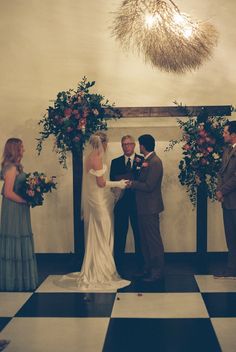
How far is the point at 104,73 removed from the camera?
7.85 meters

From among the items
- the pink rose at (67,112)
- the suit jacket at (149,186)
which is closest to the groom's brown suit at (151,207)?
the suit jacket at (149,186)

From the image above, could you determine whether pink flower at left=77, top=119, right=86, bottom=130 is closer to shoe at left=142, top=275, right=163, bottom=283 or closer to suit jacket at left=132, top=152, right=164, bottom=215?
suit jacket at left=132, top=152, right=164, bottom=215

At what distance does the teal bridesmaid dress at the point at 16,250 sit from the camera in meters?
6.39

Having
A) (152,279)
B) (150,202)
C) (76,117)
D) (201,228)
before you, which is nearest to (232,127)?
(150,202)

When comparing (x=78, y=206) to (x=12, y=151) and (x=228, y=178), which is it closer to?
(x=12, y=151)

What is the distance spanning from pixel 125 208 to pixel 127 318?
2180mm

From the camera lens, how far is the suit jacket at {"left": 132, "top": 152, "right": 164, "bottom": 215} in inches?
260

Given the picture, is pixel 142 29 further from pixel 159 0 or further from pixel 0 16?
pixel 0 16

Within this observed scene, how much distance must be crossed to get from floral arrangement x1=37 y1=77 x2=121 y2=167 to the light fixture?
1001 mm

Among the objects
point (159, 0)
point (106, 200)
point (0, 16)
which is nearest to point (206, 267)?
point (106, 200)

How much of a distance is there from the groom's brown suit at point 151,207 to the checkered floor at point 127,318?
255 millimetres

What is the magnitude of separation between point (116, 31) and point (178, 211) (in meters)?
2.51

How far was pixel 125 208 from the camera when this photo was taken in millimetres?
7387

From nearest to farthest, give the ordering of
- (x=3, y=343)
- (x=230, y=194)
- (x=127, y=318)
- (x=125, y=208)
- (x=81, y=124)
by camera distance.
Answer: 1. (x=3, y=343)
2. (x=127, y=318)
3. (x=230, y=194)
4. (x=81, y=124)
5. (x=125, y=208)
